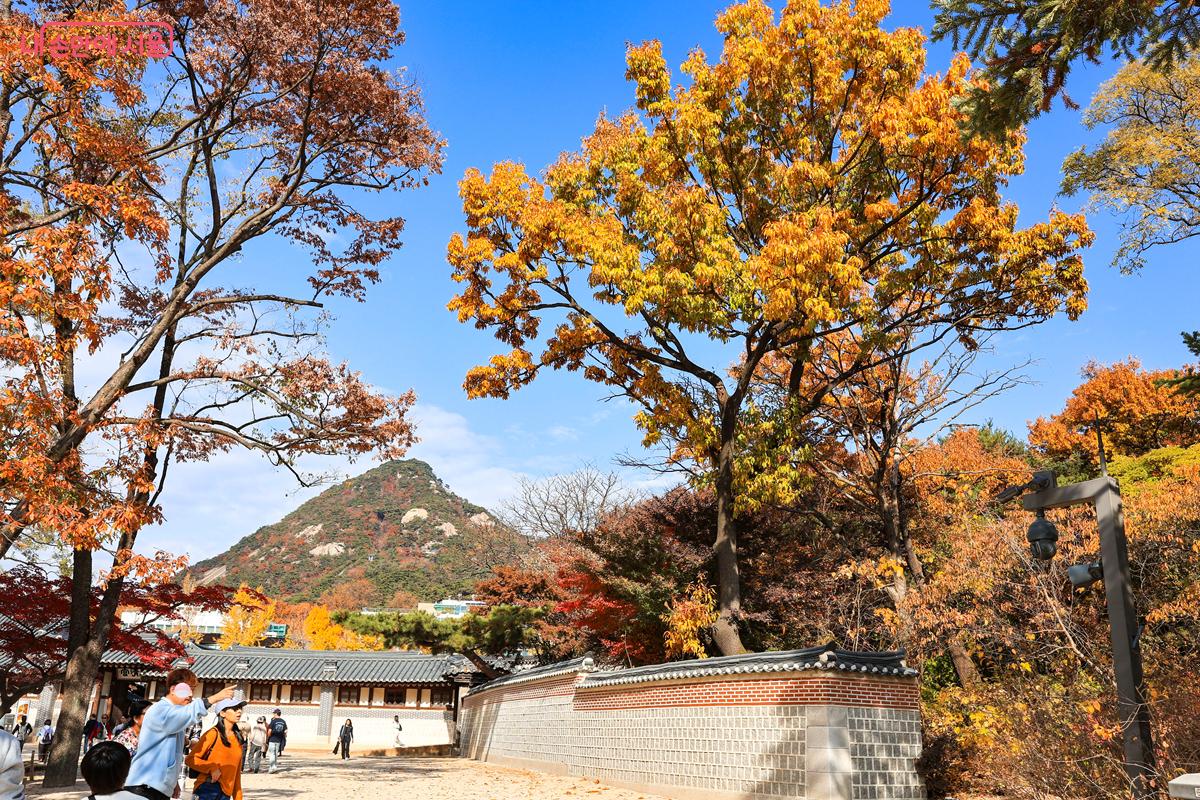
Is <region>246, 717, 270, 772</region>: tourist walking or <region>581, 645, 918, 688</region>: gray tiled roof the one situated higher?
<region>581, 645, 918, 688</region>: gray tiled roof

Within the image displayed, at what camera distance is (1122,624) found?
289 inches

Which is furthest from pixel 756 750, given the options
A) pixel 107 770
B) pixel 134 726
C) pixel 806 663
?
pixel 107 770

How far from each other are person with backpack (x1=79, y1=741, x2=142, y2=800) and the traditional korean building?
32007 mm

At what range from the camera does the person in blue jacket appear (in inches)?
216

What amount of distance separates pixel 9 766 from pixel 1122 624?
8.14 metres

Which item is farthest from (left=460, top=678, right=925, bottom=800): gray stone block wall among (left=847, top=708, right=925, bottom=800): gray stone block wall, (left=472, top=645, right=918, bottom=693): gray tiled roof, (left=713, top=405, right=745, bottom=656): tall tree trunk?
(left=713, top=405, right=745, bottom=656): tall tree trunk

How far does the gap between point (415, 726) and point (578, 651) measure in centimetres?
1613

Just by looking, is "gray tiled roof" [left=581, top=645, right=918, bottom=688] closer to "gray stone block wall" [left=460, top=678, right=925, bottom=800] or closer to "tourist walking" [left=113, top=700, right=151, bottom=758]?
"gray stone block wall" [left=460, top=678, right=925, bottom=800]

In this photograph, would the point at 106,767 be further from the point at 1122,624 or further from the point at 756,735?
the point at 756,735

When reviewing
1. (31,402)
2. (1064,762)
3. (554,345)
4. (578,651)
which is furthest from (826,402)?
(31,402)

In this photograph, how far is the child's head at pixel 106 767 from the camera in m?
3.81

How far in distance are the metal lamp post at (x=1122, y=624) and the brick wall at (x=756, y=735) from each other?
137 inches

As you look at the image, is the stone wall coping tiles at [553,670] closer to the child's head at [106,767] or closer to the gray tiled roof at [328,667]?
the gray tiled roof at [328,667]

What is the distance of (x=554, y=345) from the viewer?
16.3m
